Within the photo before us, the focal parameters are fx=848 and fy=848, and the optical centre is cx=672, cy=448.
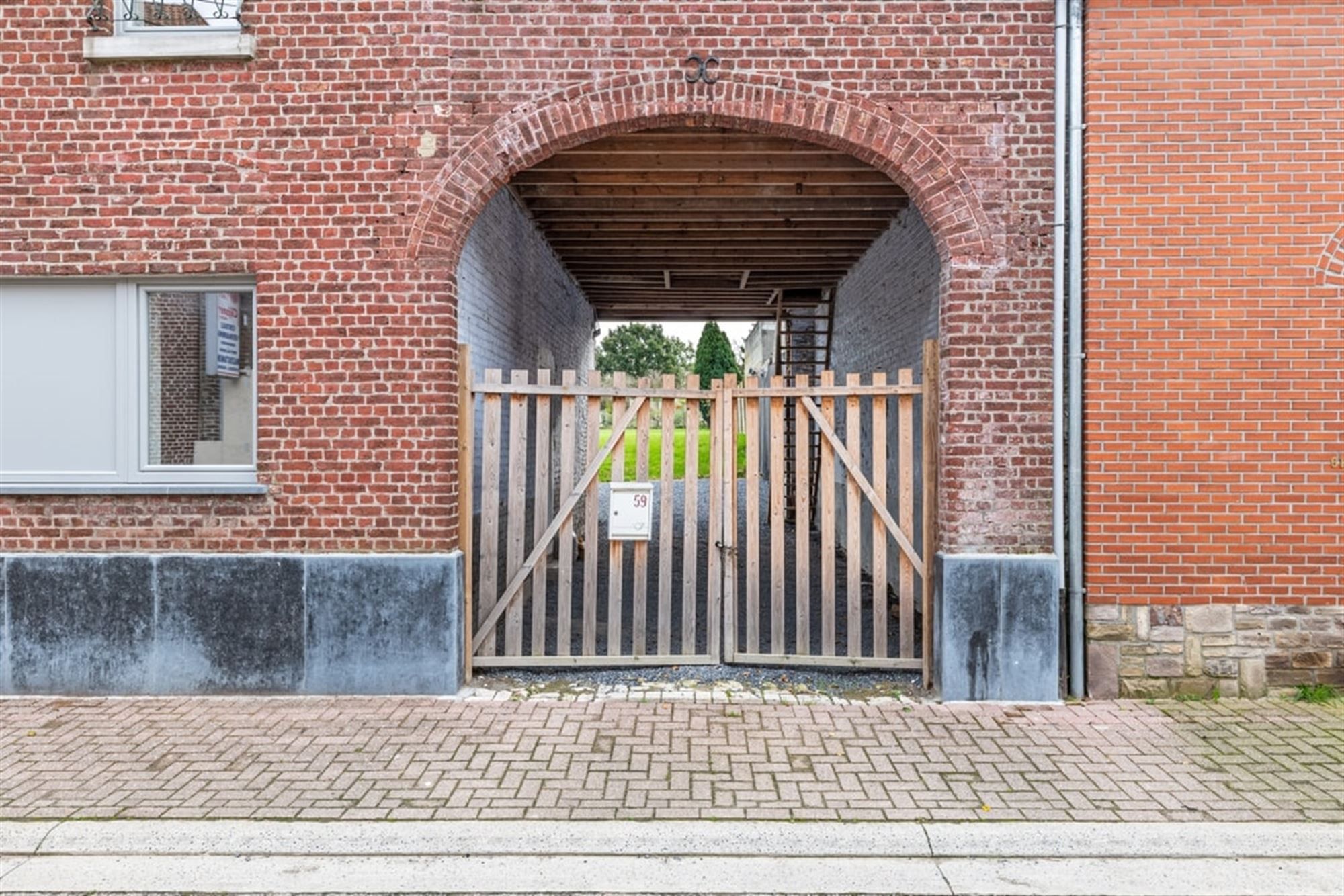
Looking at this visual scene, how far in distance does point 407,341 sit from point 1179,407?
5065 mm

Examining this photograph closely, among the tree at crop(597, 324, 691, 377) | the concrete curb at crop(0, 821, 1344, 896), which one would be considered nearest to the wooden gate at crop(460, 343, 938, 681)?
the concrete curb at crop(0, 821, 1344, 896)

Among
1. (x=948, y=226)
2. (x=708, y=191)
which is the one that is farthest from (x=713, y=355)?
(x=948, y=226)

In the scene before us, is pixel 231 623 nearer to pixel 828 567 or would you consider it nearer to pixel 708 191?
pixel 828 567

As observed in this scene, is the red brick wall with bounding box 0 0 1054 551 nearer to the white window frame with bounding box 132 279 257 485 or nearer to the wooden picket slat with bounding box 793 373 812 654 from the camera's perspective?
the white window frame with bounding box 132 279 257 485

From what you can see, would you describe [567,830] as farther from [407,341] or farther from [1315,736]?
[1315,736]

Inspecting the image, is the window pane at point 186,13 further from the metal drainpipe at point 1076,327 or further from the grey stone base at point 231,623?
the metal drainpipe at point 1076,327

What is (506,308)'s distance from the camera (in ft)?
26.0

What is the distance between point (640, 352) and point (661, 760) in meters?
60.6

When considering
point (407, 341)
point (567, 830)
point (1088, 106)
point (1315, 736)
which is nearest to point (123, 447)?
point (407, 341)

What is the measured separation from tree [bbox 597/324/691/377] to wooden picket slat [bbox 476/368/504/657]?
56876 millimetres

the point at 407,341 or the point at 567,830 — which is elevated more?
the point at 407,341

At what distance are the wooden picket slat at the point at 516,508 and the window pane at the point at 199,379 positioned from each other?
1772 millimetres

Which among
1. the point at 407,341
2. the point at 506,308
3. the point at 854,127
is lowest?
the point at 407,341

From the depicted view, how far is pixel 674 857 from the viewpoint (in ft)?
12.1
